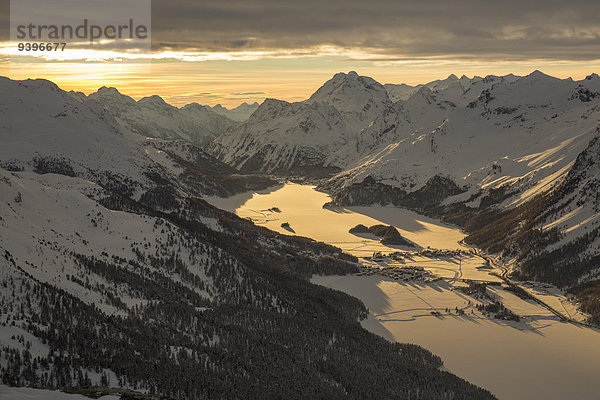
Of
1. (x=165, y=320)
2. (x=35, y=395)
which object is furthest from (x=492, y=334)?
(x=35, y=395)

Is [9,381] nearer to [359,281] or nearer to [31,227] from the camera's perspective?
[31,227]

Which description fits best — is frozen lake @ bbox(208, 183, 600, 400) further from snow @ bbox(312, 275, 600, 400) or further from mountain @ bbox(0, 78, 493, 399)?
mountain @ bbox(0, 78, 493, 399)

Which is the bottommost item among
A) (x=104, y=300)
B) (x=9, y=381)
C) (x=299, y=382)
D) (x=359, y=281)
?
(x=359, y=281)

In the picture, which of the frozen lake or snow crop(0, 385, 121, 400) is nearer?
snow crop(0, 385, 121, 400)

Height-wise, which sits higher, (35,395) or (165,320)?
(35,395)

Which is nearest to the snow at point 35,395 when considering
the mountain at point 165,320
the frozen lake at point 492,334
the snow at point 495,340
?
the mountain at point 165,320

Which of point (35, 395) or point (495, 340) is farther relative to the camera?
point (495, 340)

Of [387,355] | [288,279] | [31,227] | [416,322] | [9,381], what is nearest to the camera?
[9,381]

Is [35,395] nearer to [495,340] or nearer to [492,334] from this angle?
Result: [495,340]

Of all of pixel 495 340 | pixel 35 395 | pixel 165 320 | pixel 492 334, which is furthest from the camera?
pixel 492 334

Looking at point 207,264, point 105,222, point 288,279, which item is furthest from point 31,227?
point 288,279

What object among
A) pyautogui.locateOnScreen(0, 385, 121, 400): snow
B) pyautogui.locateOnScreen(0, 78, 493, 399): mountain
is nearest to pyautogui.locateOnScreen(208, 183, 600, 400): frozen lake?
pyautogui.locateOnScreen(0, 78, 493, 399): mountain
